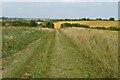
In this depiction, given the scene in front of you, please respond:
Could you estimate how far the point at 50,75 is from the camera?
12469 mm

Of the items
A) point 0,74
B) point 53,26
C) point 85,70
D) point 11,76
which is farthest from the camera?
point 53,26

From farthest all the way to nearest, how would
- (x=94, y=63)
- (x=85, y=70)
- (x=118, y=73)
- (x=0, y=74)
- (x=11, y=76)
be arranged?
(x=94, y=63) → (x=85, y=70) → (x=0, y=74) → (x=11, y=76) → (x=118, y=73)

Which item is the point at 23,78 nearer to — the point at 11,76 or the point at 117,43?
the point at 11,76

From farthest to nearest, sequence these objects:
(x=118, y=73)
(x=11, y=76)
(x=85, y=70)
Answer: (x=85, y=70), (x=11, y=76), (x=118, y=73)

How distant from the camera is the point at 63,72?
44.1ft

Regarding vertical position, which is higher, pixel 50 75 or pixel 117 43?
pixel 117 43

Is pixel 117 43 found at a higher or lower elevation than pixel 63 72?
higher

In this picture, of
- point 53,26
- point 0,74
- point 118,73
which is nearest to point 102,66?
point 118,73

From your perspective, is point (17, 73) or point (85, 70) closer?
point (17, 73)

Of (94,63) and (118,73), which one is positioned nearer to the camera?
(118,73)

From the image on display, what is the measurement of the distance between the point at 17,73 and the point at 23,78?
1.28 m

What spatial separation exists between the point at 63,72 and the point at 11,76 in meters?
2.49

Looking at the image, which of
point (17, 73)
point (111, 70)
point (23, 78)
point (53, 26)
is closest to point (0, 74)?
point (17, 73)

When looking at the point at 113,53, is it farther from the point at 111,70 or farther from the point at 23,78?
the point at 23,78
